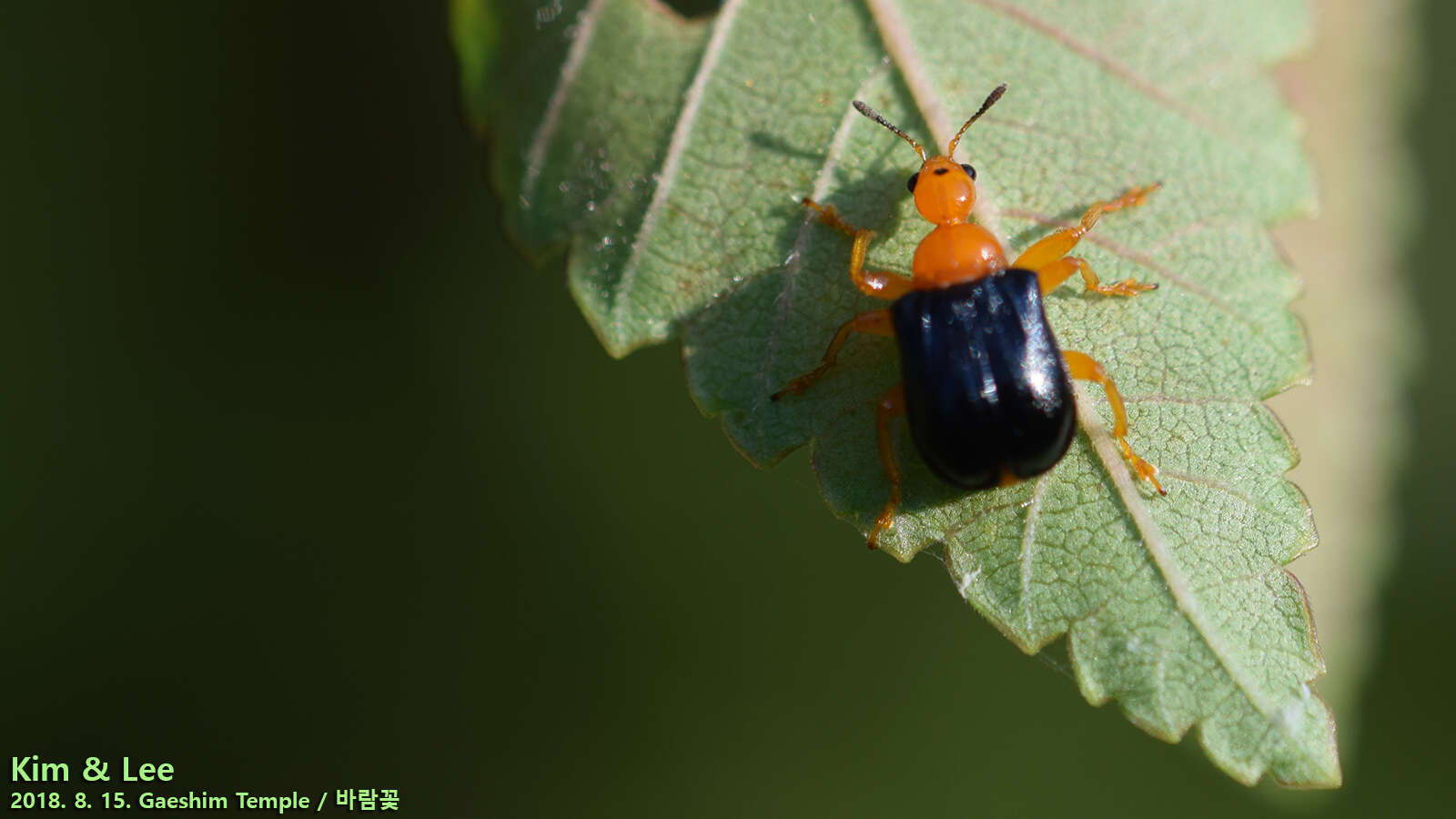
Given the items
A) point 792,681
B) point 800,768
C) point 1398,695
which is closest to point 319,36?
point 792,681

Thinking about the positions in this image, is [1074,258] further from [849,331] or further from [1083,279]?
[849,331]

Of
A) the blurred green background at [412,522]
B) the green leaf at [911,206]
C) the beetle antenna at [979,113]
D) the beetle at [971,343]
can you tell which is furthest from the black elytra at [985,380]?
the blurred green background at [412,522]

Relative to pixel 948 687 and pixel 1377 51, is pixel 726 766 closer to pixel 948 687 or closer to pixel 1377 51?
pixel 948 687

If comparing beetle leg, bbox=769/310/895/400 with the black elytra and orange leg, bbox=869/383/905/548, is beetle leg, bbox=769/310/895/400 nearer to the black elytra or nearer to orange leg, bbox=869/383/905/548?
the black elytra

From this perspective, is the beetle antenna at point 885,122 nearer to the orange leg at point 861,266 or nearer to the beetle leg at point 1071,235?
the orange leg at point 861,266

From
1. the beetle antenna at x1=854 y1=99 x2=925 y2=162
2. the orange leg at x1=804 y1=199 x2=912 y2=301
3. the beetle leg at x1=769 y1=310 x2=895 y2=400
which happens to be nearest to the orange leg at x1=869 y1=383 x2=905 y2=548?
the beetle leg at x1=769 y1=310 x2=895 y2=400


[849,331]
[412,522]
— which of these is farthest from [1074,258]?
[412,522]
